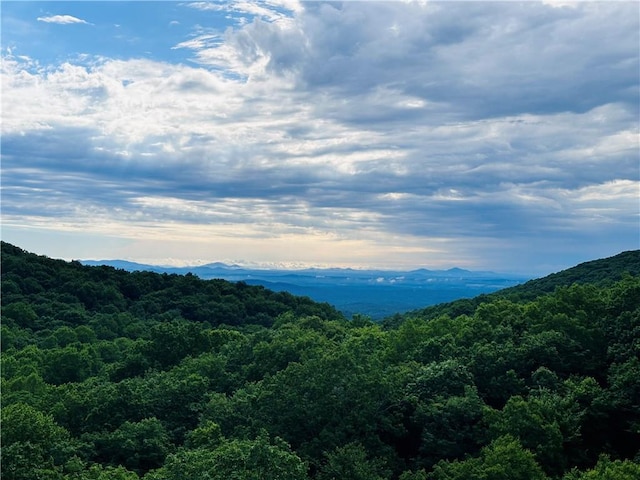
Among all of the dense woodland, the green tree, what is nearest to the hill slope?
the dense woodland

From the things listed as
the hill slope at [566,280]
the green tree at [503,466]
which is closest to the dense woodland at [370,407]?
the green tree at [503,466]

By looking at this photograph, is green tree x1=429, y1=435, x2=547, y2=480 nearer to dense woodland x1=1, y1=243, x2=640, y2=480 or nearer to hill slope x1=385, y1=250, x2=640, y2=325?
dense woodland x1=1, y1=243, x2=640, y2=480

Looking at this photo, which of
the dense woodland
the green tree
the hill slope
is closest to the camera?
the green tree

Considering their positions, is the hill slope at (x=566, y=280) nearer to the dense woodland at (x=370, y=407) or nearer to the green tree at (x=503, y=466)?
the dense woodland at (x=370, y=407)

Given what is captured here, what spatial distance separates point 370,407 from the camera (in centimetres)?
2655

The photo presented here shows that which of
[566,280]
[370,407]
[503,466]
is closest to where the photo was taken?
[503,466]

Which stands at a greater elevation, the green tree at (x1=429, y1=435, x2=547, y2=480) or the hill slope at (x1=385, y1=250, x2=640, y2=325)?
the hill slope at (x1=385, y1=250, x2=640, y2=325)

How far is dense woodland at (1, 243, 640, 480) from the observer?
21.5 metres

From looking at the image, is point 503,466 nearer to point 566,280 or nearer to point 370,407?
point 370,407

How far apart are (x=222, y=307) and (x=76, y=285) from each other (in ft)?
68.5

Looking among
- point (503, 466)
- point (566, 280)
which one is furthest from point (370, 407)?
point (566, 280)

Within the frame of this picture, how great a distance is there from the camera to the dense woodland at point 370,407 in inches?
848

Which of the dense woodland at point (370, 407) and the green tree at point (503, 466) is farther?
the dense woodland at point (370, 407)

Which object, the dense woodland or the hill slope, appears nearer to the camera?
the dense woodland
